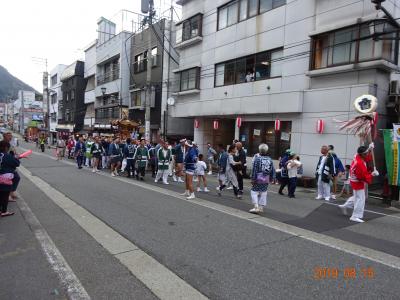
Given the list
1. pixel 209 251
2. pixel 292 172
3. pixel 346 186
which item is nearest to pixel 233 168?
pixel 292 172

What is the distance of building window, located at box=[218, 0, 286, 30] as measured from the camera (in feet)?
56.0

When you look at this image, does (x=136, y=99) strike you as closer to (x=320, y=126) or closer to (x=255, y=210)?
(x=320, y=126)

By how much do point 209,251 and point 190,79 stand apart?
18744 millimetres

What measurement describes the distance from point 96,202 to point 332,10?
12.8 metres

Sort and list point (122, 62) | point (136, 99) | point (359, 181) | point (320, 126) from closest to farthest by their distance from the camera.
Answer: point (359, 181), point (320, 126), point (136, 99), point (122, 62)

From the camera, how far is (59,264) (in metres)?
4.53

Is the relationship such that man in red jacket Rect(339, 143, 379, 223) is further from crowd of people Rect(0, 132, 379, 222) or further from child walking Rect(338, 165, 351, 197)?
child walking Rect(338, 165, 351, 197)

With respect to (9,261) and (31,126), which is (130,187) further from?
(31,126)

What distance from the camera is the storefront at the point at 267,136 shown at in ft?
53.4

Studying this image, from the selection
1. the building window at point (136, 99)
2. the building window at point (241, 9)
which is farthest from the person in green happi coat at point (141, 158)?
the building window at point (136, 99)

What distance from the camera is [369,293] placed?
3865 millimetres

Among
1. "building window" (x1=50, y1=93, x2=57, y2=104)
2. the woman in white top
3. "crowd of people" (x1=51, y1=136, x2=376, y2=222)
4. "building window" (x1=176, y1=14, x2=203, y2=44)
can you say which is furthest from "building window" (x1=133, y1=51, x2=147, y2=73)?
"building window" (x1=50, y1=93, x2=57, y2=104)

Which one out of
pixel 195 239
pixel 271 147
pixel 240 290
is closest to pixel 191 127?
pixel 271 147

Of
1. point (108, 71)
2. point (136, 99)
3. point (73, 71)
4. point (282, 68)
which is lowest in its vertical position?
point (136, 99)
